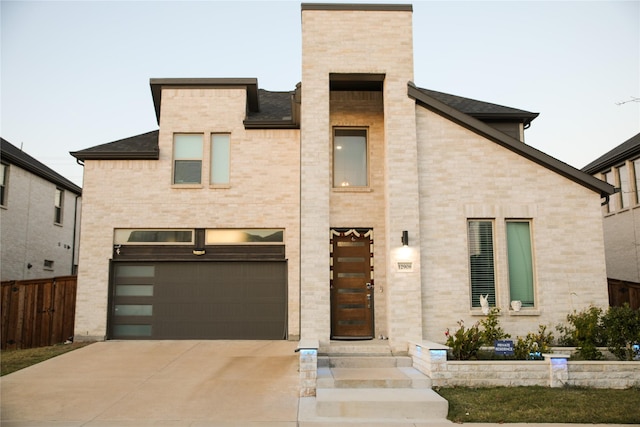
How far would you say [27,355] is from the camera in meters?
11.7

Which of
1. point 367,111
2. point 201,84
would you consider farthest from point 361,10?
point 201,84

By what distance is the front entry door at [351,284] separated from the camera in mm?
11438

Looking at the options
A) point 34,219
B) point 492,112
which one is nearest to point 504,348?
point 492,112

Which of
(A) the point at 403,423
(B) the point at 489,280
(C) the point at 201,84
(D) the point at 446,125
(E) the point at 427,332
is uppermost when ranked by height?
(C) the point at 201,84

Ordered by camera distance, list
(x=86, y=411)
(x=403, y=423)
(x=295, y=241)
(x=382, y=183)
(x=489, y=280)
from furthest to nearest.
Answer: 1. (x=295, y=241)
2. (x=382, y=183)
3. (x=489, y=280)
4. (x=86, y=411)
5. (x=403, y=423)

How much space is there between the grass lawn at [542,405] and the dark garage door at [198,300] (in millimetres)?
6327

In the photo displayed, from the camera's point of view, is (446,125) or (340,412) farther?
(446,125)

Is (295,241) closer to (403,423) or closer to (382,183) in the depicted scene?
(382,183)

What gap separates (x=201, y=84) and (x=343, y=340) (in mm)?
8076

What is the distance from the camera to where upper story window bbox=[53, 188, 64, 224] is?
20875 mm

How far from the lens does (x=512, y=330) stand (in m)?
10.5

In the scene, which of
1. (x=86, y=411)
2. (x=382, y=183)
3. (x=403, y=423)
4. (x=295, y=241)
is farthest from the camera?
(x=295, y=241)

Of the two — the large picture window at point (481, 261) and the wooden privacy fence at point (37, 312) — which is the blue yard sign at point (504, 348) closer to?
the large picture window at point (481, 261)

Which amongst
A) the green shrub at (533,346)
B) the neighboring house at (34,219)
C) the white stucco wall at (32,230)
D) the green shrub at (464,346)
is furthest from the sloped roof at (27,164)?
the green shrub at (533,346)
